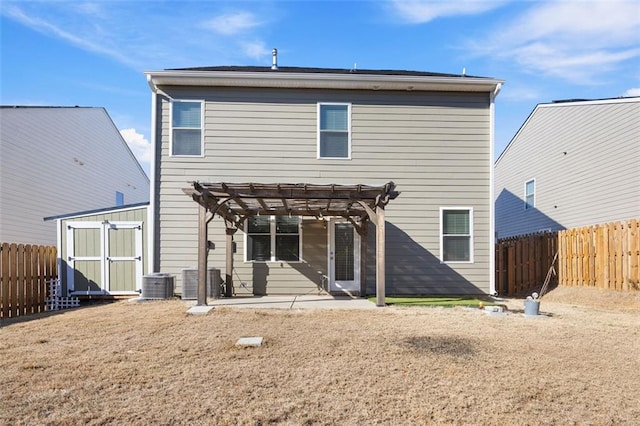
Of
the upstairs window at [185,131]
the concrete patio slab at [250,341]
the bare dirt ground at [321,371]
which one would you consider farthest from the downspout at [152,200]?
the concrete patio slab at [250,341]

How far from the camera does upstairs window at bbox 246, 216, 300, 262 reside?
34.6 ft

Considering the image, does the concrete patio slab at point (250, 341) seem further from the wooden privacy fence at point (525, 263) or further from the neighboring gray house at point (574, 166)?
the neighboring gray house at point (574, 166)

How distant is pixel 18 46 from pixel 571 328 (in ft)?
39.7

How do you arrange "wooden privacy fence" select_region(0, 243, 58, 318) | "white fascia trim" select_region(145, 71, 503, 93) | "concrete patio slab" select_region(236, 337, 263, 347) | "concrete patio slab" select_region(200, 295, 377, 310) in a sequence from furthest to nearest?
"white fascia trim" select_region(145, 71, 503, 93)
"concrete patio slab" select_region(200, 295, 377, 310)
"wooden privacy fence" select_region(0, 243, 58, 318)
"concrete patio slab" select_region(236, 337, 263, 347)

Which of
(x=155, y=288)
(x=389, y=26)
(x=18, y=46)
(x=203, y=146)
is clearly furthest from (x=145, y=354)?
(x=389, y=26)

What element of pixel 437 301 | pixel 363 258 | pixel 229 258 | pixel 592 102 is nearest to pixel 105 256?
pixel 229 258

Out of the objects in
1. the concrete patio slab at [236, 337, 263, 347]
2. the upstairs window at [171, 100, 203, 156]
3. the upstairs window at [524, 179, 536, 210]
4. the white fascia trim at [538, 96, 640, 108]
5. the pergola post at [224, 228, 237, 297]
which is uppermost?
the white fascia trim at [538, 96, 640, 108]

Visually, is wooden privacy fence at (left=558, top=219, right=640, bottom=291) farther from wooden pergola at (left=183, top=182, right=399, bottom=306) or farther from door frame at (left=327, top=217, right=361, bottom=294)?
door frame at (left=327, top=217, right=361, bottom=294)

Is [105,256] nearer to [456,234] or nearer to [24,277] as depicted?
[24,277]

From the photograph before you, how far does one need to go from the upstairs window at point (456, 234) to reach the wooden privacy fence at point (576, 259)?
2925mm

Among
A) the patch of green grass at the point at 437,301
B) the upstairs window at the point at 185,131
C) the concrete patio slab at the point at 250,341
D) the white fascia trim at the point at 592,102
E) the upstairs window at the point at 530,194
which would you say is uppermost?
the white fascia trim at the point at 592,102


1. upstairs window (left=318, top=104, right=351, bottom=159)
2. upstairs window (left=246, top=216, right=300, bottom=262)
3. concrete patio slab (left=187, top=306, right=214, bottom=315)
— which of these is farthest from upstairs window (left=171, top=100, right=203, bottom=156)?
concrete patio slab (left=187, top=306, right=214, bottom=315)

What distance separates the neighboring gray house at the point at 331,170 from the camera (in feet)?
33.6

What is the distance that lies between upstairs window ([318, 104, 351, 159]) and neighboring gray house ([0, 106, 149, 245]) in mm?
9673
